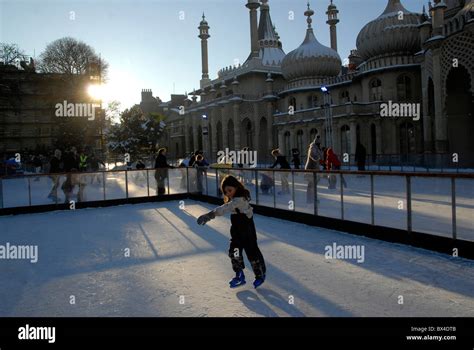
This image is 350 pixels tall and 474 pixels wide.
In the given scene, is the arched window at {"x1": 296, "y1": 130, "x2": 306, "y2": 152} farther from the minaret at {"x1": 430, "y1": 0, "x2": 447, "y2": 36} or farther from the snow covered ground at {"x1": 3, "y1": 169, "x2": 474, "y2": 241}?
the snow covered ground at {"x1": 3, "y1": 169, "x2": 474, "y2": 241}

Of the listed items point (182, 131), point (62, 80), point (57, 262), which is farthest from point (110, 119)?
point (57, 262)

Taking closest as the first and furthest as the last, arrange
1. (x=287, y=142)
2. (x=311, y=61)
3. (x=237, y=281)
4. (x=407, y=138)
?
(x=237, y=281) → (x=407, y=138) → (x=287, y=142) → (x=311, y=61)

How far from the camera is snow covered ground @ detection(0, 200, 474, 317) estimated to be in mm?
4730

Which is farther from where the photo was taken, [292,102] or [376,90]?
[292,102]

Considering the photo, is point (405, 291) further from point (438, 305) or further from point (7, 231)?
point (7, 231)

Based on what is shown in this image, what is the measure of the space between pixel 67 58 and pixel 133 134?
45.7ft

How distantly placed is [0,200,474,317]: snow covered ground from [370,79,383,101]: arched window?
89.7 ft

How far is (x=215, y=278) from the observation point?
5.99m

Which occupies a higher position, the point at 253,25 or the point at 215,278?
the point at 253,25

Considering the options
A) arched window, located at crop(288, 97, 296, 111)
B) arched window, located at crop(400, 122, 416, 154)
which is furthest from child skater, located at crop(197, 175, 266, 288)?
arched window, located at crop(288, 97, 296, 111)

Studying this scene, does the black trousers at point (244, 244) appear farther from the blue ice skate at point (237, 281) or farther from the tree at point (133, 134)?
the tree at point (133, 134)

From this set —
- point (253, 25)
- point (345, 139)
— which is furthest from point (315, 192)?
point (253, 25)

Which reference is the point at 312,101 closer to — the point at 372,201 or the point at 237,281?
the point at 372,201

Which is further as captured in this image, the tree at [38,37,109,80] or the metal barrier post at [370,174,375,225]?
the tree at [38,37,109,80]
